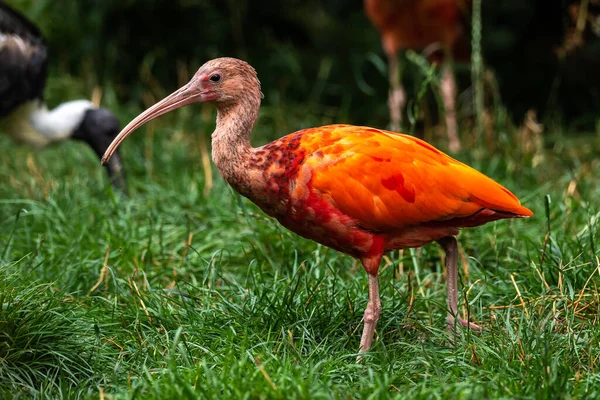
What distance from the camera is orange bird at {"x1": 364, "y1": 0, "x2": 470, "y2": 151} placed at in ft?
25.2

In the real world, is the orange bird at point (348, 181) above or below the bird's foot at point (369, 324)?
above

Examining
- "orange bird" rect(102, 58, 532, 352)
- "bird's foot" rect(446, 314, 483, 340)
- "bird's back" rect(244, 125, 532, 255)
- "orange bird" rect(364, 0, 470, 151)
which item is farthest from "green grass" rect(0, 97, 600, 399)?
"orange bird" rect(364, 0, 470, 151)

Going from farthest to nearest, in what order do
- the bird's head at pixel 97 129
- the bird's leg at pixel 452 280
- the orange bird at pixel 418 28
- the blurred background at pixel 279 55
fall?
the blurred background at pixel 279 55 → the orange bird at pixel 418 28 → the bird's head at pixel 97 129 → the bird's leg at pixel 452 280

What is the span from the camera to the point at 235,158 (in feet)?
11.9

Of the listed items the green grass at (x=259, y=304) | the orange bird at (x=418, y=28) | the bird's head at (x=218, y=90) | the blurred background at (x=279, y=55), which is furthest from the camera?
the blurred background at (x=279, y=55)

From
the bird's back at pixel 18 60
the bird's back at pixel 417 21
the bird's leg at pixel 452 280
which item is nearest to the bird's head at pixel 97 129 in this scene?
the bird's back at pixel 18 60

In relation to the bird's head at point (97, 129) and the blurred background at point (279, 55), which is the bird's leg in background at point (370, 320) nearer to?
the bird's head at point (97, 129)

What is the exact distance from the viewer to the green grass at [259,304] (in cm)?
326

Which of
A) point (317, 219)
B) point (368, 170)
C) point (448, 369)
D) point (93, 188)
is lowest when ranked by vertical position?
point (93, 188)

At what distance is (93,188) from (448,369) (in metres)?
3.20

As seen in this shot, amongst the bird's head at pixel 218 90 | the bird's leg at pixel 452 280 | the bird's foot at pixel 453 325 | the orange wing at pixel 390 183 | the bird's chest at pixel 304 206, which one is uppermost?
the bird's head at pixel 218 90

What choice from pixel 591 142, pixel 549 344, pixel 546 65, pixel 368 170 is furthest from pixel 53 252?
pixel 546 65

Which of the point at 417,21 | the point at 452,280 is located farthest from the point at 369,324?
the point at 417,21

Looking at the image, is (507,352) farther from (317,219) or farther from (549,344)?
(317,219)
